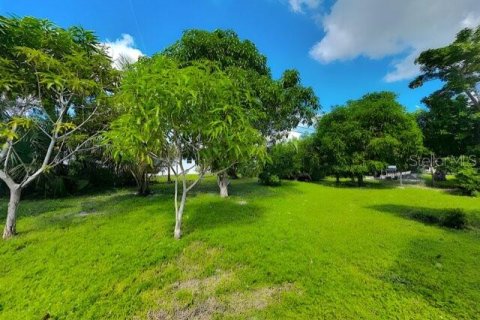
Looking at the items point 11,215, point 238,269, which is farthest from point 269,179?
point 11,215

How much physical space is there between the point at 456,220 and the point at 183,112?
8.16 m

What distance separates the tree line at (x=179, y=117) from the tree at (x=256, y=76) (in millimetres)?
56

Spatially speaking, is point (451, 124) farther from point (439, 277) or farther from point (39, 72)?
point (39, 72)

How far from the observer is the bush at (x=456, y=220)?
7324mm

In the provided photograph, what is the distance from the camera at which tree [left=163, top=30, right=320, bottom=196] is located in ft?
36.4

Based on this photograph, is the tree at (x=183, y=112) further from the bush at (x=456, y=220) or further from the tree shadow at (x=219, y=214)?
the bush at (x=456, y=220)

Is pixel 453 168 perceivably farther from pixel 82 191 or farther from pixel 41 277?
pixel 82 191

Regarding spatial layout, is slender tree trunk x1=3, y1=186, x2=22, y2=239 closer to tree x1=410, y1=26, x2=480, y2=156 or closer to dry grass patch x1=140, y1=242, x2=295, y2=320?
dry grass patch x1=140, y1=242, x2=295, y2=320

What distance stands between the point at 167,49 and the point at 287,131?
7.37 metres

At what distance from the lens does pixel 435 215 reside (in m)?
8.42

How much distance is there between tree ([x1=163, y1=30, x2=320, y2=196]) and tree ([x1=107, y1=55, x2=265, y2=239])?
4.45 meters

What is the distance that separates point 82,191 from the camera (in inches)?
518

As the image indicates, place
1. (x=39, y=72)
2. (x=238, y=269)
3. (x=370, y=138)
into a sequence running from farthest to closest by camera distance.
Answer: (x=370, y=138) < (x=39, y=72) < (x=238, y=269)

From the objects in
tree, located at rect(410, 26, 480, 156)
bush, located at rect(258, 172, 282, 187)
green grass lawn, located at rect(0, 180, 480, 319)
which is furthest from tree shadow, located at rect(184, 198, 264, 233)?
tree, located at rect(410, 26, 480, 156)
